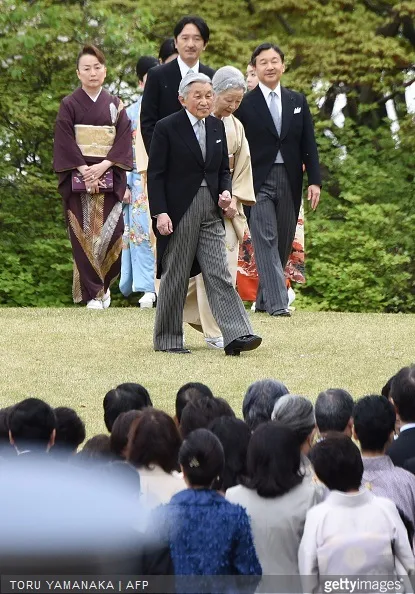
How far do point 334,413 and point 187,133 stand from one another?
3.74m

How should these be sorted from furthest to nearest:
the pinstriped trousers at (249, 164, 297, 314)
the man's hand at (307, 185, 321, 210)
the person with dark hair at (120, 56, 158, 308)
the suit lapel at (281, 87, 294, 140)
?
the person with dark hair at (120, 56, 158, 308)
the suit lapel at (281, 87, 294, 140)
the pinstriped trousers at (249, 164, 297, 314)
the man's hand at (307, 185, 321, 210)

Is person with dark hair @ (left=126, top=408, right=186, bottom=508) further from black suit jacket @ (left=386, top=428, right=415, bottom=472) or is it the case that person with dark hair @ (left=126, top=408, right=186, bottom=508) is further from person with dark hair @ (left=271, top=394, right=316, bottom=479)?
black suit jacket @ (left=386, top=428, right=415, bottom=472)

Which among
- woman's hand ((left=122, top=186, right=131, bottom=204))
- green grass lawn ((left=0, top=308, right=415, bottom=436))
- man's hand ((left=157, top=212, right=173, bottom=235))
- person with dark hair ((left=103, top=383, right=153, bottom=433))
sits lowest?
green grass lawn ((left=0, top=308, right=415, bottom=436))

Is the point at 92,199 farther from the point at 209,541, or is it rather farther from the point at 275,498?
the point at 209,541

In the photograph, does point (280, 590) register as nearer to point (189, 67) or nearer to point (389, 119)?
point (189, 67)

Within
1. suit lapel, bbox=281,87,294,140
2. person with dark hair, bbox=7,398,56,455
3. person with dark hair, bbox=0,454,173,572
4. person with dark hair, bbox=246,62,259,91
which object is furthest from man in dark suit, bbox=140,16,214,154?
person with dark hair, bbox=0,454,173,572

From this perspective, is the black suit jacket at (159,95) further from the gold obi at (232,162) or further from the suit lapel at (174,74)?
the gold obi at (232,162)

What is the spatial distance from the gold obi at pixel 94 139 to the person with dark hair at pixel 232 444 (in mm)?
6939

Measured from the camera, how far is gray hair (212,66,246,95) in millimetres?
9250

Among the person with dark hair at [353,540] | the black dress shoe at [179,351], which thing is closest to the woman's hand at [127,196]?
the black dress shoe at [179,351]

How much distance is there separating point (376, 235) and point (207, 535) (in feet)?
37.4

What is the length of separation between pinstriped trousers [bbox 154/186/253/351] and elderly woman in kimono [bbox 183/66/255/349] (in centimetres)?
28

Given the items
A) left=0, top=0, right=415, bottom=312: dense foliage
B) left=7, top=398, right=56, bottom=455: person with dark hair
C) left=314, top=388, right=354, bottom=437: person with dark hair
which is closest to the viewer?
left=7, top=398, right=56, bottom=455: person with dark hair

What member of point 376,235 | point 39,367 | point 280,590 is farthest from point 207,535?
point 376,235
